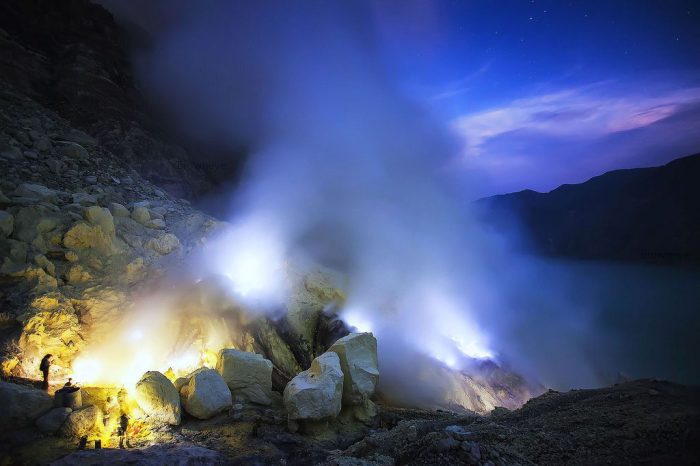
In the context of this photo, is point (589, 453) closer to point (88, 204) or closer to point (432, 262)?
point (88, 204)

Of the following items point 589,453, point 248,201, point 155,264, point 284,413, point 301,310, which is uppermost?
point 248,201

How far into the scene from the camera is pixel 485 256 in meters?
56.1

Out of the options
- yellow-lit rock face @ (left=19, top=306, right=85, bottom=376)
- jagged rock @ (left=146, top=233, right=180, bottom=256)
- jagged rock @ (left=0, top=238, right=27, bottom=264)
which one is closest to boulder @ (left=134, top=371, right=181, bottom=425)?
yellow-lit rock face @ (left=19, top=306, right=85, bottom=376)

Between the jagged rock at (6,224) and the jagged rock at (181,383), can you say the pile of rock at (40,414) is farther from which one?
the jagged rock at (6,224)

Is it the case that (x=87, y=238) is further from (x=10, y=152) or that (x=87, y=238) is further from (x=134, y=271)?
(x=10, y=152)

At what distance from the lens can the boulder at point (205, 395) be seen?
7789 mm

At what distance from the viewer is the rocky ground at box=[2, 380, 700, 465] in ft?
14.4

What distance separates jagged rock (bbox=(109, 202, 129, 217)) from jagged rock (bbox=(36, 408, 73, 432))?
278 inches

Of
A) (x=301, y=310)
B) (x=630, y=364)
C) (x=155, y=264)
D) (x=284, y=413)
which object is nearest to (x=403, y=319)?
(x=301, y=310)

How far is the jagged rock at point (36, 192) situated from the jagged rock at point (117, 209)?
1599mm

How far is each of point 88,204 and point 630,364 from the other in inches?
1877

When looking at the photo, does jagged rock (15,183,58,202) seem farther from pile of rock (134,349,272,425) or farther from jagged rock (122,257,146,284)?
pile of rock (134,349,272,425)

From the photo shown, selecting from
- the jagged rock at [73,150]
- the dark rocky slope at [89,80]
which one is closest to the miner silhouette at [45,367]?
the jagged rock at [73,150]

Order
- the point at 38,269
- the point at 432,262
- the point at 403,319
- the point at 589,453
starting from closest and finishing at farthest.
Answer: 1. the point at 589,453
2. the point at 38,269
3. the point at 403,319
4. the point at 432,262
